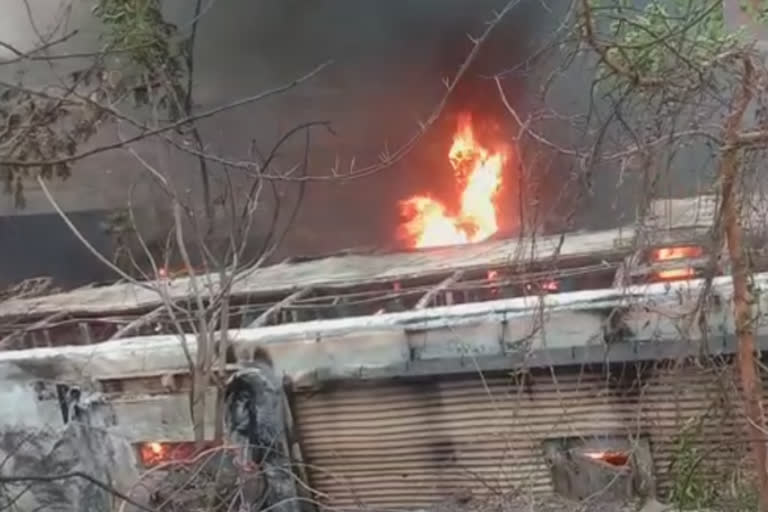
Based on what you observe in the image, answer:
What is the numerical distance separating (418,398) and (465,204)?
10.2 metres

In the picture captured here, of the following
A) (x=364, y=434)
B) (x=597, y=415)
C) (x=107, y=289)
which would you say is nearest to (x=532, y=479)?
(x=597, y=415)

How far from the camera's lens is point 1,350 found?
379 inches

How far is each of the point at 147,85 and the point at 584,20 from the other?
21.0 ft

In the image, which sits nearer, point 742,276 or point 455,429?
point 742,276

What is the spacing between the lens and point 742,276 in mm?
4176

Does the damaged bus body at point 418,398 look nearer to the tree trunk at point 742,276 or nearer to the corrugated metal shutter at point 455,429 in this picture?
the corrugated metal shutter at point 455,429

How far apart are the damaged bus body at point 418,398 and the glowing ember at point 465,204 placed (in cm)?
791

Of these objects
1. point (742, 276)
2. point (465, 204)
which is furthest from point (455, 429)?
point (465, 204)

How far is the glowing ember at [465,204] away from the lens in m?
17.0

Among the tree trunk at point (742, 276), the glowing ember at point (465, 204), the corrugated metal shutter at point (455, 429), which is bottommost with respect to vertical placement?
the corrugated metal shutter at point (455, 429)

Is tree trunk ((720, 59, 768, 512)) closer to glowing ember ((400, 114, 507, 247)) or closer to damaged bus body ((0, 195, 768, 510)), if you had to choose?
damaged bus body ((0, 195, 768, 510))

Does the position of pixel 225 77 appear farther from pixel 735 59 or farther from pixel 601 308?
pixel 735 59

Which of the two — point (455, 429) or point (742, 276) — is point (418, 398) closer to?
point (455, 429)

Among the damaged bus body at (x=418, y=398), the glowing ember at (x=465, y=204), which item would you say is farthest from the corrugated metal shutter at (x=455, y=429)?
the glowing ember at (x=465, y=204)
